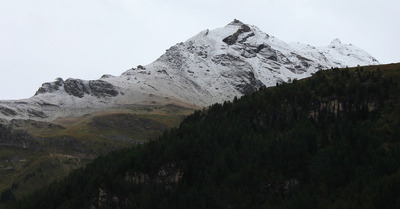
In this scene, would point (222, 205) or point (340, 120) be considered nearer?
point (222, 205)

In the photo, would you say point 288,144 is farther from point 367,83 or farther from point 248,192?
point 367,83

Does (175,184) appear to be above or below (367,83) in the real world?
below

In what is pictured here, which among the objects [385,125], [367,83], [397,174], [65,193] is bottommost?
[65,193]

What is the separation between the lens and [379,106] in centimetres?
18412

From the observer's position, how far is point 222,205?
162750 millimetres

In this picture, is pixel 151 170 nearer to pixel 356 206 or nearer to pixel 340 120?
pixel 340 120

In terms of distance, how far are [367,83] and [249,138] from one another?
49.9 meters

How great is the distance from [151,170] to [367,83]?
8851 cm

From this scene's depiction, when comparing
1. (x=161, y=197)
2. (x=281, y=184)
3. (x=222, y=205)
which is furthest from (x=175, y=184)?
(x=281, y=184)

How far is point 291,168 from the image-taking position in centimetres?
16425

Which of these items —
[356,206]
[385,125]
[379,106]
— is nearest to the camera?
[356,206]

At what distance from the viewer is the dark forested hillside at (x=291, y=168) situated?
145 m

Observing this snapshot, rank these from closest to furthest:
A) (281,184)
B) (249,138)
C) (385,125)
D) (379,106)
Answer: (281,184)
(385,125)
(379,106)
(249,138)

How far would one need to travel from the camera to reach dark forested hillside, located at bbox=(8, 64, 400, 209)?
474 feet
